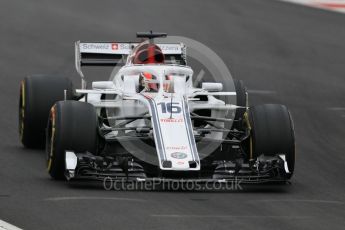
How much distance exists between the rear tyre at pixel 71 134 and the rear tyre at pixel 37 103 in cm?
229

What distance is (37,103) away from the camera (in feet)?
54.0

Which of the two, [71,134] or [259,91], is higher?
[259,91]

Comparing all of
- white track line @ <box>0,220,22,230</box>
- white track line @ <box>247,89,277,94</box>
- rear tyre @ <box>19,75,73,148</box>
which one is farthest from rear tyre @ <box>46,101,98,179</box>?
white track line @ <box>247,89,277,94</box>

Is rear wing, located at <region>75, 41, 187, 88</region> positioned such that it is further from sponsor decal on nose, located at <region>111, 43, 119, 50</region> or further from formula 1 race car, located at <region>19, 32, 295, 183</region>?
formula 1 race car, located at <region>19, 32, 295, 183</region>

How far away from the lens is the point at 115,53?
708 inches

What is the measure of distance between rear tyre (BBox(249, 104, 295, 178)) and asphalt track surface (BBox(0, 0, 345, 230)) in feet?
1.40

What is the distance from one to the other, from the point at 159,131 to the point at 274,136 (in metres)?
1.43

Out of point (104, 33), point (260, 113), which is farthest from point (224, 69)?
point (260, 113)

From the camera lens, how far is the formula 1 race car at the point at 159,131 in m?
13.7

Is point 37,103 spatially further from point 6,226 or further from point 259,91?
point 259,91

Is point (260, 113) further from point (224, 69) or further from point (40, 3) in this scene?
point (40, 3)

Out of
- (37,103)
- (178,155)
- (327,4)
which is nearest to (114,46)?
(37,103)

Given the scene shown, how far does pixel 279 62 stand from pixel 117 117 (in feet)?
37.8

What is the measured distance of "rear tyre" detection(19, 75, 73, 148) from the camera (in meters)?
16.5
